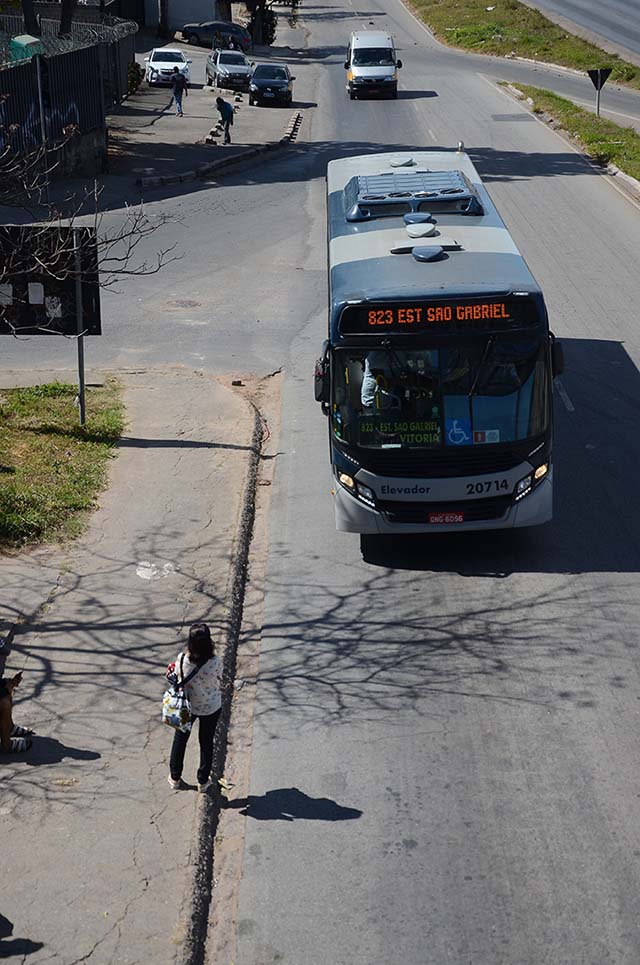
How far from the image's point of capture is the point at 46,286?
1447 cm

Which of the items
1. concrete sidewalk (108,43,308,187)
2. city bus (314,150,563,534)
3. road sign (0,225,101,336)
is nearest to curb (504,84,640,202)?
concrete sidewalk (108,43,308,187)

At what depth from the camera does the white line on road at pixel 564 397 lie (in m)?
15.5

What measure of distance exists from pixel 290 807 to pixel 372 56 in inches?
1714

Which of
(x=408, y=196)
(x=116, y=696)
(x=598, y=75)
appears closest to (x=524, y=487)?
(x=408, y=196)

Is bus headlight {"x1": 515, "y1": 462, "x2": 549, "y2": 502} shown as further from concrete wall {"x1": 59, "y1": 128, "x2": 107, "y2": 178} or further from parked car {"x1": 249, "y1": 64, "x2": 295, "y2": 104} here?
parked car {"x1": 249, "y1": 64, "x2": 295, "y2": 104}

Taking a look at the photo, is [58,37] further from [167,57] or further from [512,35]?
[512,35]

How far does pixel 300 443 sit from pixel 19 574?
4701mm

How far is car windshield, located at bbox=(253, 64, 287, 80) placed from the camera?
145 feet

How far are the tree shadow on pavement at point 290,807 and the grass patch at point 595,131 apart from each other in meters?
25.4

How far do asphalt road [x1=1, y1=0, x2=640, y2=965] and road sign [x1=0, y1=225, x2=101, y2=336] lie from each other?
3.10m

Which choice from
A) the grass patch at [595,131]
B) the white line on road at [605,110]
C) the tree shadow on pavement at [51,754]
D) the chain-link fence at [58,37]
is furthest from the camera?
the white line on road at [605,110]

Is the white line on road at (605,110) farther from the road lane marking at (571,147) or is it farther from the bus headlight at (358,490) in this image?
the bus headlight at (358,490)

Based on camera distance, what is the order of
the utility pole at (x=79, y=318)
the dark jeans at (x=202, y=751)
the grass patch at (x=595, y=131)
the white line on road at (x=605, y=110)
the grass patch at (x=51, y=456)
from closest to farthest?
the dark jeans at (x=202, y=751) → the grass patch at (x=51, y=456) → the utility pole at (x=79, y=318) → the grass patch at (x=595, y=131) → the white line on road at (x=605, y=110)

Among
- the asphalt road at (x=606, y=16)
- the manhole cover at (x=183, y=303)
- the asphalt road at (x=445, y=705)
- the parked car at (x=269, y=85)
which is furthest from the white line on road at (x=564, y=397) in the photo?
the asphalt road at (x=606, y=16)
